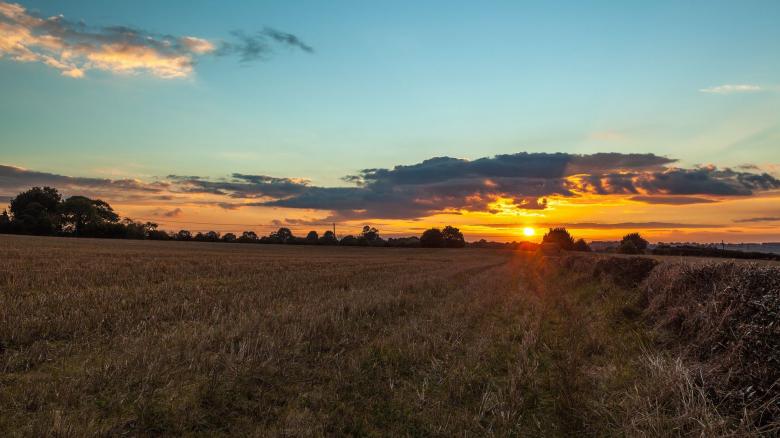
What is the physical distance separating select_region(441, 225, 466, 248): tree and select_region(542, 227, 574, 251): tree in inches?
1101

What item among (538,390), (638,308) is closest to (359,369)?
(538,390)

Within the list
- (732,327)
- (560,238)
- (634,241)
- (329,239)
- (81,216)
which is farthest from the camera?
(560,238)

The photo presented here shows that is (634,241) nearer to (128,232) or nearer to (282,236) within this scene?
(282,236)

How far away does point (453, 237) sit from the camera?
15712 cm

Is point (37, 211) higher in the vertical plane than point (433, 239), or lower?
higher

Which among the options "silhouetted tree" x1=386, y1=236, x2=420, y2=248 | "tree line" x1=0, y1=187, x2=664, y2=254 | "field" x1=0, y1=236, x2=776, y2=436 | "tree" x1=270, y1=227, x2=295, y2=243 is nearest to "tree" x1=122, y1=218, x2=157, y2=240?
"tree line" x1=0, y1=187, x2=664, y2=254

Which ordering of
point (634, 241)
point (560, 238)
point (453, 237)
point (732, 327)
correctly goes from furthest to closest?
point (453, 237), point (560, 238), point (634, 241), point (732, 327)

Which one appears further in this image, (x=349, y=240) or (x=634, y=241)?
(x=349, y=240)


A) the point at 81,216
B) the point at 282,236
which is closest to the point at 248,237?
the point at 282,236

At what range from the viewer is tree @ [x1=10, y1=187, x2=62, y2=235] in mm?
94688

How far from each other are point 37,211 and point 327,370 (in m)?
128

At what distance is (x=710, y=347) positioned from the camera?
7648 millimetres

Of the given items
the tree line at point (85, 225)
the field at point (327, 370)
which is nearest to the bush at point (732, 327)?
the field at point (327, 370)

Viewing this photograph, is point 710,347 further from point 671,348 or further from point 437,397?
point 437,397
